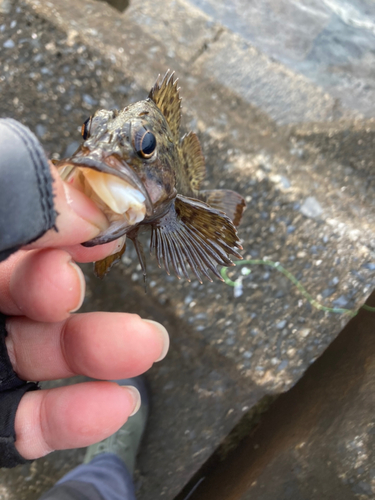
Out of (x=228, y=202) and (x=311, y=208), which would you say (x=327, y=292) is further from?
(x=228, y=202)

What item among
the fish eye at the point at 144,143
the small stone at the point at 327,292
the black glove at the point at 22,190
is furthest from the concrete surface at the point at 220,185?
the black glove at the point at 22,190

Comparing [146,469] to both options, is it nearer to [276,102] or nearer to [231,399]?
[231,399]

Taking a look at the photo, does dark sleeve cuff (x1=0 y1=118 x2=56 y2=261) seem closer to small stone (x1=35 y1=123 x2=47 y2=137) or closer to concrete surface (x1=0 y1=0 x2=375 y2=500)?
concrete surface (x1=0 y1=0 x2=375 y2=500)

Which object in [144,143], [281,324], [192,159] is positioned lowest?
[281,324]

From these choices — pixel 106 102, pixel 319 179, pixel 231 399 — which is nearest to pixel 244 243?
pixel 319 179

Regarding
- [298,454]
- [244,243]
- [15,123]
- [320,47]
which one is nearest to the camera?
[15,123]

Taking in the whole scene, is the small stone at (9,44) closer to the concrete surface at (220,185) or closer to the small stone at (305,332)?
the concrete surface at (220,185)

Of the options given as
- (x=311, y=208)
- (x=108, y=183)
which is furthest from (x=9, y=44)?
(x=311, y=208)
